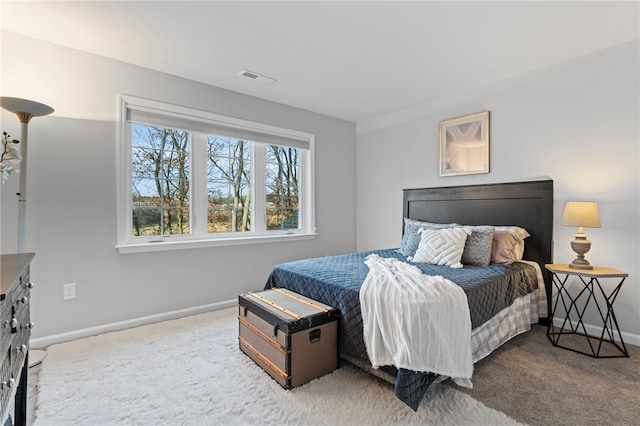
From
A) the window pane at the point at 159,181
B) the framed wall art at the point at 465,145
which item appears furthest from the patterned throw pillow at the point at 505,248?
the window pane at the point at 159,181

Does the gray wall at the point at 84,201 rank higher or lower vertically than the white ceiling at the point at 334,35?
lower

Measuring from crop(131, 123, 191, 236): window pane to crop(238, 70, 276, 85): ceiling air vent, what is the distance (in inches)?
33.7

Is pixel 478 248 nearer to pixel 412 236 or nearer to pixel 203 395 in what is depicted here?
pixel 412 236

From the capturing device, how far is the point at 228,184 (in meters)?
3.45

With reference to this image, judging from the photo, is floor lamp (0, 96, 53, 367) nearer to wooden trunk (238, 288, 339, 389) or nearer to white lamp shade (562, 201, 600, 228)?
wooden trunk (238, 288, 339, 389)

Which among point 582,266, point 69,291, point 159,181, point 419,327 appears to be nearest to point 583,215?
point 582,266

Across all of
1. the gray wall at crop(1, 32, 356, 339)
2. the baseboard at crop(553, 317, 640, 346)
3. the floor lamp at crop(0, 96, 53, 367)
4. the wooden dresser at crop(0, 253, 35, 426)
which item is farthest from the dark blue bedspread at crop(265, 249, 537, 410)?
the floor lamp at crop(0, 96, 53, 367)

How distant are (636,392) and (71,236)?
156 inches

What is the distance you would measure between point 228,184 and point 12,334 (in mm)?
2525

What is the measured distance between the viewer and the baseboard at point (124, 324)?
236 centimetres

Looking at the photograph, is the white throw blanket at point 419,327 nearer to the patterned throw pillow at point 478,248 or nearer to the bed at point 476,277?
the bed at point 476,277

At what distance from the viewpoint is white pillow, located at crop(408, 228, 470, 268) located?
2.57 m

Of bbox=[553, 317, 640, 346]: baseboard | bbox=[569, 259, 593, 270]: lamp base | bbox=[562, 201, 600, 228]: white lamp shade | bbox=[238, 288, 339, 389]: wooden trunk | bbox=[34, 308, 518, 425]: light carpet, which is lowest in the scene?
bbox=[34, 308, 518, 425]: light carpet

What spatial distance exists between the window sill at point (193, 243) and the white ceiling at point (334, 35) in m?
1.61
